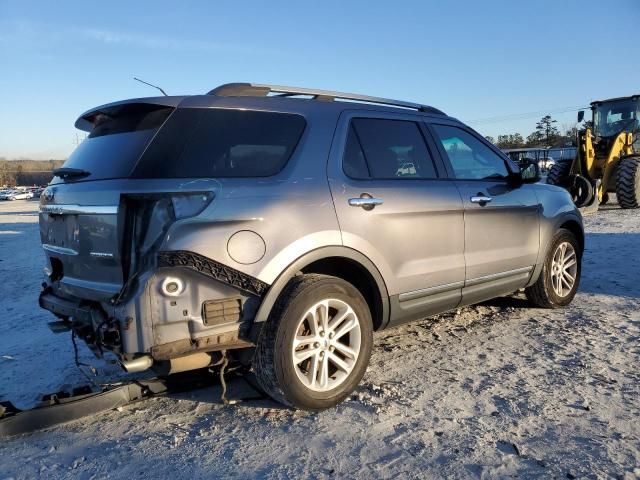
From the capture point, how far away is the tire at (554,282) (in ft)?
16.2

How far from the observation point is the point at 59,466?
262 cm

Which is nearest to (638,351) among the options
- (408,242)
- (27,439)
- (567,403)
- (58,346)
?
(567,403)

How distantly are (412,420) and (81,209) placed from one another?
222 centimetres

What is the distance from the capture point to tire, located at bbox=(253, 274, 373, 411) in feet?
9.66

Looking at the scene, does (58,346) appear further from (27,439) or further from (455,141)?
(455,141)

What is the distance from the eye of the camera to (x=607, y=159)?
46.1 ft

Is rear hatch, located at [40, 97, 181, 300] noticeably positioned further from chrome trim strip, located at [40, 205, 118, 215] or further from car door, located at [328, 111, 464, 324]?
car door, located at [328, 111, 464, 324]

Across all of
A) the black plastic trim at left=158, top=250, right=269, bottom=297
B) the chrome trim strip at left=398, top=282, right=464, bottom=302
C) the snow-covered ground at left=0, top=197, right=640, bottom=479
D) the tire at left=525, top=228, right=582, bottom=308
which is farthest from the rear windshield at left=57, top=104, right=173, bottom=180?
the tire at left=525, top=228, right=582, bottom=308

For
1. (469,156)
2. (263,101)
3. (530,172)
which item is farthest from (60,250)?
(530,172)

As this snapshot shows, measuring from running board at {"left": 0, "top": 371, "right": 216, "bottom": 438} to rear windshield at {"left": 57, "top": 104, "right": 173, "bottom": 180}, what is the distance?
4.22 ft

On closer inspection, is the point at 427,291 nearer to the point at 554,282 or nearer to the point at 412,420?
the point at 412,420

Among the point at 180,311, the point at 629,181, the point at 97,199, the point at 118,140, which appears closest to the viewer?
the point at 180,311

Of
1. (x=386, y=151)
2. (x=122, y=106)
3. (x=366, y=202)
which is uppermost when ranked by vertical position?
(x=122, y=106)

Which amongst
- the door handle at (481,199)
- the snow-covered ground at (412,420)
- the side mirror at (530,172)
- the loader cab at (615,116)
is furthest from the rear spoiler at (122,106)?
the loader cab at (615,116)
